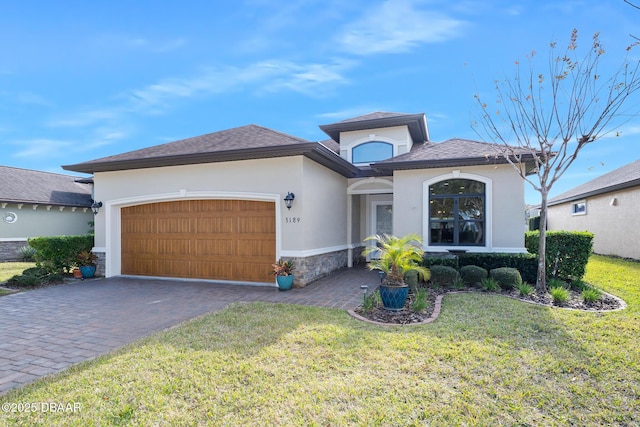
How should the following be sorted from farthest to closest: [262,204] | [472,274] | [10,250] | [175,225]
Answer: [10,250], [175,225], [262,204], [472,274]

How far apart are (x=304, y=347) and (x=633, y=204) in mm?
17297

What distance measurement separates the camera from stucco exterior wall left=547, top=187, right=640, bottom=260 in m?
14.5

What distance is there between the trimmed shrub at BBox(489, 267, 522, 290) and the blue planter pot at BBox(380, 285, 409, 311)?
3.31m

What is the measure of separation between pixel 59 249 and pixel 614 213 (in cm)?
2348

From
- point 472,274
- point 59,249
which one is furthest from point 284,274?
point 59,249

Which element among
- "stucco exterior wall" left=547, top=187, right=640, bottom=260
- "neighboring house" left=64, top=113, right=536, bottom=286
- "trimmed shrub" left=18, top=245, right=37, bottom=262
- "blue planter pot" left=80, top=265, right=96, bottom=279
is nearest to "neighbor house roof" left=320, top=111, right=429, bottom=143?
"neighboring house" left=64, top=113, right=536, bottom=286

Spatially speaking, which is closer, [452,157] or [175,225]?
[452,157]

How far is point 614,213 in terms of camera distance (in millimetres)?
16094

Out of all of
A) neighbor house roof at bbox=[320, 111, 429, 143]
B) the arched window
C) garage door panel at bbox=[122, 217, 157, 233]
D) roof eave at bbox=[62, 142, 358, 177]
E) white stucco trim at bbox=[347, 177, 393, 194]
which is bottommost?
garage door panel at bbox=[122, 217, 157, 233]

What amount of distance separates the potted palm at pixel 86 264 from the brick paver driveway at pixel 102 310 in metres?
0.84

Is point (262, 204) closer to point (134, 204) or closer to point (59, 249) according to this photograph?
point (134, 204)

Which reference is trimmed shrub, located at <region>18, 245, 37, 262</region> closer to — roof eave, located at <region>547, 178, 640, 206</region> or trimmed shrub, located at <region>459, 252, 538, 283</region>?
trimmed shrub, located at <region>459, 252, 538, 283</region>

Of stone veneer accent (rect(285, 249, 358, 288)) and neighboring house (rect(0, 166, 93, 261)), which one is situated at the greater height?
neighboring house (rect(0, 166, 93, 261))

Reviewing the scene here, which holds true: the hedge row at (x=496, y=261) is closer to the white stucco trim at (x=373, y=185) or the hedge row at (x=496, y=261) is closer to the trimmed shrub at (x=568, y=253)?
the trimmed shrub at (x=568, y=253)
